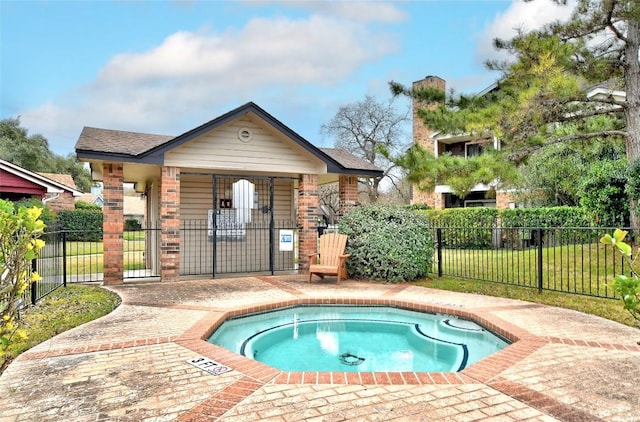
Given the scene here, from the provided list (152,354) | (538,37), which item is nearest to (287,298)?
(152,354)

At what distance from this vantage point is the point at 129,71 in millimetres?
20656

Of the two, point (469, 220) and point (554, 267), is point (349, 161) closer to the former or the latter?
point (554, 267)

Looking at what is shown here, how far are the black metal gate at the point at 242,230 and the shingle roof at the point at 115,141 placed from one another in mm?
1999

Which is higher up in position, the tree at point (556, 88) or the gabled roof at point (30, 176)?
the tree at point (556, 88)

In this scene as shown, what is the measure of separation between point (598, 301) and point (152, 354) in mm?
6692

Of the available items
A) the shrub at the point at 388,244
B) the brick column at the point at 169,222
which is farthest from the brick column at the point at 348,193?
the brick column at the point at 169,222

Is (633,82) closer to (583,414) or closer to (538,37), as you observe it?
(538,37)

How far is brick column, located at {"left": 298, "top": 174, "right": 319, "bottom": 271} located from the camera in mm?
10125

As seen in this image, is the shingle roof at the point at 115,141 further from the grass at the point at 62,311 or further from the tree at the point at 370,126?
the tree at the point at 370,126

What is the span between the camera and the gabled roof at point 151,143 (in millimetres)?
8000

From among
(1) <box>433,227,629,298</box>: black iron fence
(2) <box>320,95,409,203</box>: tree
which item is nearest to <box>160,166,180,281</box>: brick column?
(1) <box>433,227,629,298</box>: black iron fence

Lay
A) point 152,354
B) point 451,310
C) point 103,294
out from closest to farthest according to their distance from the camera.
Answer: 1. point 152,354
2. point 451,310
3. point 103,294

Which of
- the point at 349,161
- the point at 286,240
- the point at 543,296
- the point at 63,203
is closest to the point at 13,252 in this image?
the point at 543,296

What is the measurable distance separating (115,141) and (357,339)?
22.5 feet
